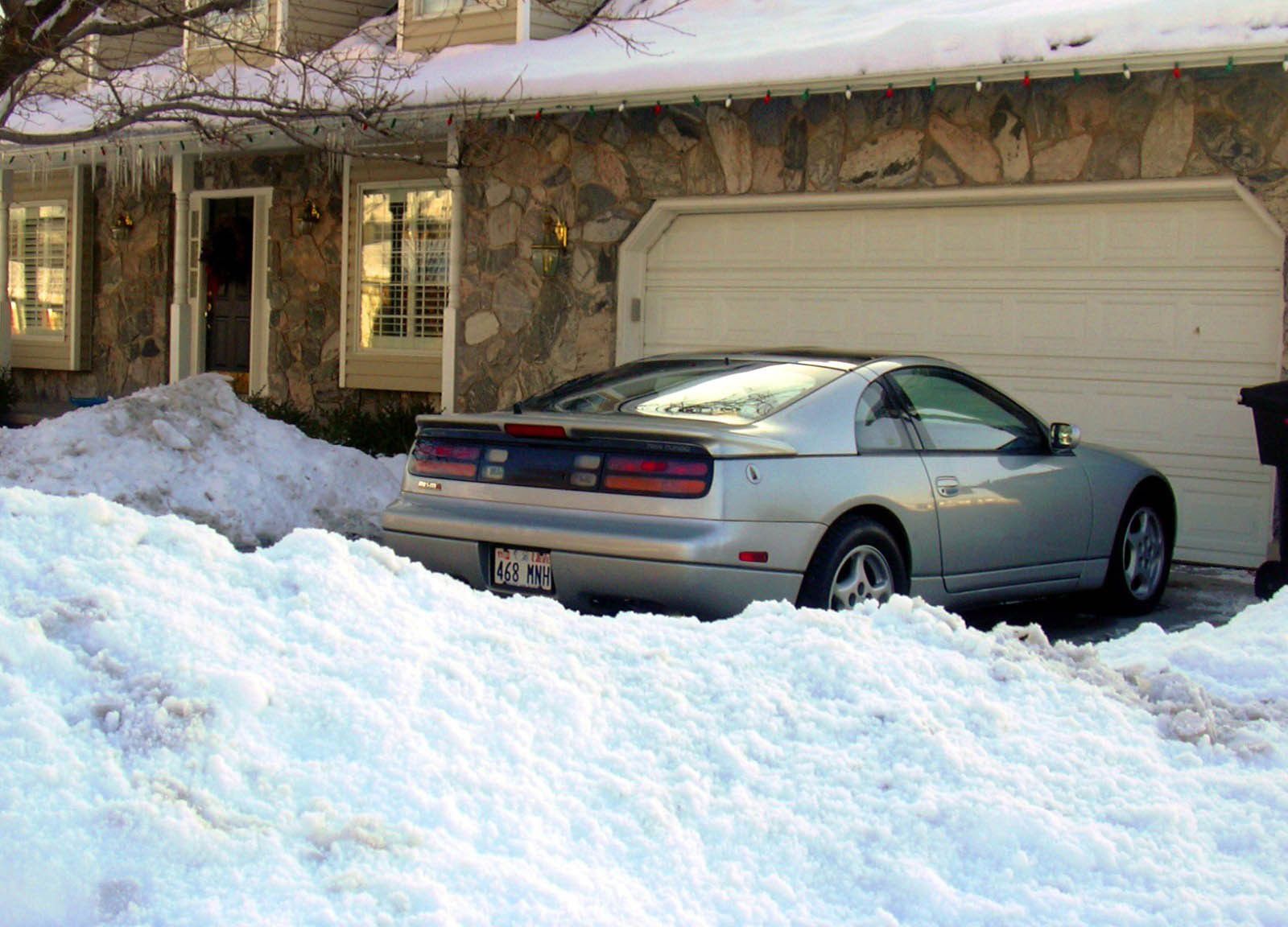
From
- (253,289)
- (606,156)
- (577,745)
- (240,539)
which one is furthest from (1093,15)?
(253,289)

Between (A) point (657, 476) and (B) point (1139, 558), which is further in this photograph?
(B) point (1139, 558)

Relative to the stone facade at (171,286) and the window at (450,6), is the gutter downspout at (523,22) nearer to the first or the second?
the window at (450,6)

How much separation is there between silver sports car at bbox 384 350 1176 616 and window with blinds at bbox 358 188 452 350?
8.22 metres

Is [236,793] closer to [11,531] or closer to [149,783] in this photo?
[149,783]

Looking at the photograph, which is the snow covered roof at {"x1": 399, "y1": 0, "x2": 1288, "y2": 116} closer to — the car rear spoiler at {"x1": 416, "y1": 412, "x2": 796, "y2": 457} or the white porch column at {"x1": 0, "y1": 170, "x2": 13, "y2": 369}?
Answer: the car rear spoiler at {"x1": 416, "y1": 412, "x2": 796, "y2": 457}

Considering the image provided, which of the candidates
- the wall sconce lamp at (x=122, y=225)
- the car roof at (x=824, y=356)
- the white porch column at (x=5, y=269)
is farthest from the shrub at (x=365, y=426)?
the car roof at (x=824, y=356)

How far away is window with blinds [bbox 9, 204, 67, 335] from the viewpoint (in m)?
19.1

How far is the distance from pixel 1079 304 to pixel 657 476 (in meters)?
5.39

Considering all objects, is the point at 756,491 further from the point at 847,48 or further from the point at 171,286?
the point at 171,286

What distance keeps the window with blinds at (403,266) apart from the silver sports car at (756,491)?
27.0 ft

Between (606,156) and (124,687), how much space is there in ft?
31.1

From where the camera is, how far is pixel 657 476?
6078 millimetres

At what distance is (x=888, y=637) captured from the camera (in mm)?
4660

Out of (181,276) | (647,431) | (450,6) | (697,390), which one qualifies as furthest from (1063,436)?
(181,276)
